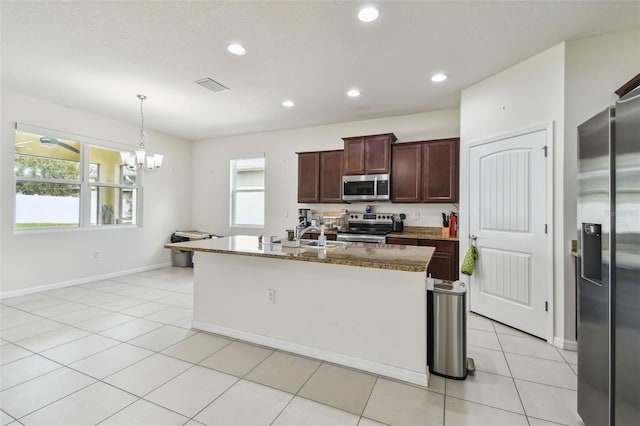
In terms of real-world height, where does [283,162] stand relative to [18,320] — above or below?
above

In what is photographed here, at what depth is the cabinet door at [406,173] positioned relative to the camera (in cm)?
425

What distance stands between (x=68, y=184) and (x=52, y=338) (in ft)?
9.30

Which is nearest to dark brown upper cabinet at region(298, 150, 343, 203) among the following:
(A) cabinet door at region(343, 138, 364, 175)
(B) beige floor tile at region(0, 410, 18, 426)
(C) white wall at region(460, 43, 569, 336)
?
(A) cabinet door at region(343, 138, 364, 175)

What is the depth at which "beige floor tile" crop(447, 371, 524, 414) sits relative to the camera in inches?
72.3

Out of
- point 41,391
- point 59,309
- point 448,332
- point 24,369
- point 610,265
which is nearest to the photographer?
point 610,265

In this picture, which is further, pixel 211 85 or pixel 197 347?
pixel 211 85

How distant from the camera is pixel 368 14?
7.31 feet

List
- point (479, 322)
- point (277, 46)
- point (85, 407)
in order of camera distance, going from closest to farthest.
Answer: point (85, 407) → point (277, 46) → point (479, 322)

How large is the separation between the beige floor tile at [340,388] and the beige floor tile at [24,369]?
80.3 inches

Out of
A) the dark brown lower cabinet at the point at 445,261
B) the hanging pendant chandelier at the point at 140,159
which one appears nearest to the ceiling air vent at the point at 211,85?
the hanging pendant chandelier at the point at 140,159

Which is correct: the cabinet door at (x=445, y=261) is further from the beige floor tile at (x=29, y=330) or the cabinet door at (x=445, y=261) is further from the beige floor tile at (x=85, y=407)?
the beige floor tile at (x=29, y=330)

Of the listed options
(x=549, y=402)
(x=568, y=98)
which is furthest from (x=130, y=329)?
(x=568, y=98)

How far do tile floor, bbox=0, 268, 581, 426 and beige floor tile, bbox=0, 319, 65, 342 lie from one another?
1 cm

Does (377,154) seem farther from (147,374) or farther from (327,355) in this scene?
Answer: (147,374)
